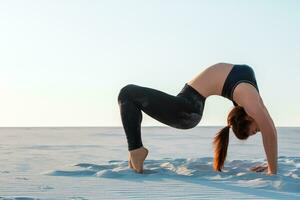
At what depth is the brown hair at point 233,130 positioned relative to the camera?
4.37m

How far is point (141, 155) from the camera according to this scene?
4.32m

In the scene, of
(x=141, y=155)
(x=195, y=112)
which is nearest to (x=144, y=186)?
(x=141, y=155)

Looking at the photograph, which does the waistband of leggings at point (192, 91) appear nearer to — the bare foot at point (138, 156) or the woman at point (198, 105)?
the woman at point (198, 105)

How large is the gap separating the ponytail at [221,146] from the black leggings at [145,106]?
33 cm

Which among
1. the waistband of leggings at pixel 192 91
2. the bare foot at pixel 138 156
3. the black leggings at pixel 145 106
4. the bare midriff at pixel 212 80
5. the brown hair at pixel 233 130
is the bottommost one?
the bare foot at pixel 138 156

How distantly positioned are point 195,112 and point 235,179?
65cm

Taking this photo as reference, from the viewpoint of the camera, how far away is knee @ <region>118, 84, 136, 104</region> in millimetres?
4324

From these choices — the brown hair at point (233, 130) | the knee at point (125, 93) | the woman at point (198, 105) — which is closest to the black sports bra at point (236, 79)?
the woman at point (198, 105)

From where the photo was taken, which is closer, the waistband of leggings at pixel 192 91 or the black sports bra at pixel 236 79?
the black sports bra at pixel 236 79

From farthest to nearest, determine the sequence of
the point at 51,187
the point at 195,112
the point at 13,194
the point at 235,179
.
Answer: the point at 195,112, the point at 235,179, the point at 51,187, the point at 13,194

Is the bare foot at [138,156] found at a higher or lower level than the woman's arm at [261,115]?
lower

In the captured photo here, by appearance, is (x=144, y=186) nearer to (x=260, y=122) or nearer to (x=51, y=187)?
(x=51, y=187)

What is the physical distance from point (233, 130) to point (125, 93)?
97cm

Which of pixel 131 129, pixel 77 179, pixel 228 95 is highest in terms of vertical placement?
pixel 228 95
